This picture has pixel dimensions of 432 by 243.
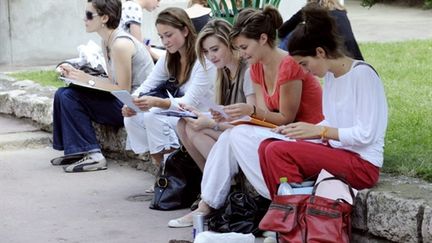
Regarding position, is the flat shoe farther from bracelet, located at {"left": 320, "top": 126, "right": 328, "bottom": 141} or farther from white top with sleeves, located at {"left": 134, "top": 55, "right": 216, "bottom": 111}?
bracelet, located at {"left": 320, "top": 126, "right": 328, "bottom": 141}

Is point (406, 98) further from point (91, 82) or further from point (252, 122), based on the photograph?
point (252, 122)

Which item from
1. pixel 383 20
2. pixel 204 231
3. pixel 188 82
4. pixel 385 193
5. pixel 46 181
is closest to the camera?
pixel 385 193

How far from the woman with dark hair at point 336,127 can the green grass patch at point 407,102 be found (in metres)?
0.48

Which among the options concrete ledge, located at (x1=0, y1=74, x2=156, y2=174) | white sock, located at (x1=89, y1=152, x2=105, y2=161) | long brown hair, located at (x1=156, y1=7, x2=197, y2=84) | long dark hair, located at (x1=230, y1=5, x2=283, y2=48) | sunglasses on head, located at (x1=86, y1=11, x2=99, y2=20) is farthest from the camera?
concrete ledge, located at (x1=0, y1=74, x2=156, y2=174)

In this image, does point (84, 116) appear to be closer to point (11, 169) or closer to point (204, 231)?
point (11, 169)

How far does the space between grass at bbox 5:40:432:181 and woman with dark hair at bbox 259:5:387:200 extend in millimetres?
481

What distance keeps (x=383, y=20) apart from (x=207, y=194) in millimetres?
10618

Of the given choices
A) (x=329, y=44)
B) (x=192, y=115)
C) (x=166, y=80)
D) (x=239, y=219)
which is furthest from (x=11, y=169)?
(x=329, y=44)

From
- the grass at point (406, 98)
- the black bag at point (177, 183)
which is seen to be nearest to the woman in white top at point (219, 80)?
the black bag at point (177, 183)

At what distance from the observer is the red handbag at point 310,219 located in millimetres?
4742

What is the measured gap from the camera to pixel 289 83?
17.9 ft

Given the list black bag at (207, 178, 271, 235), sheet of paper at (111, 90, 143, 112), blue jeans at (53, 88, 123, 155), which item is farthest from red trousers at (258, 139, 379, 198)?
blue jeans at (53, 88, 123, 155)

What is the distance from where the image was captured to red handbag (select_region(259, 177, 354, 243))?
15.6 ft

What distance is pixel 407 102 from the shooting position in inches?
296
